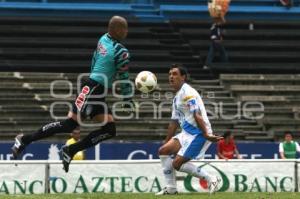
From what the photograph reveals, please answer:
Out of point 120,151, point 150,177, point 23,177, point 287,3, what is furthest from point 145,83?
point 287,3

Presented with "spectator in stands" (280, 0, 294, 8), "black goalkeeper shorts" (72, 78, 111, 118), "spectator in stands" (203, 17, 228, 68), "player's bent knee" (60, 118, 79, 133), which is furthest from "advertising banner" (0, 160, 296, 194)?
"spectator in stands" (280, 0, 294, 8)

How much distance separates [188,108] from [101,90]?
127cm

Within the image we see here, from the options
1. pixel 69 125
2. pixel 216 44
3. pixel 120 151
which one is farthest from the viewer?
pixel 216 44

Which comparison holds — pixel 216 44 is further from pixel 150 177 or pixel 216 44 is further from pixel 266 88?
pixel 150 177

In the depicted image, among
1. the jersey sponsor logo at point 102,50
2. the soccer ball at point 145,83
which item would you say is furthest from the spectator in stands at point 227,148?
the jersey sponsor logo at point 102,50

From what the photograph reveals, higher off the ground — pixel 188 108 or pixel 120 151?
pixel 188 108

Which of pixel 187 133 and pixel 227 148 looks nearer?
pixel 187 133

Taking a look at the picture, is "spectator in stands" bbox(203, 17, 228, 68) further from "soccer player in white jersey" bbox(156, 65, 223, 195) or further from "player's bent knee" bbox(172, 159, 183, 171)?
"player's bent knee" bbox(172, 159, 183, 171)

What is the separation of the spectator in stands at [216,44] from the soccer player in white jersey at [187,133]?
12.7 metres

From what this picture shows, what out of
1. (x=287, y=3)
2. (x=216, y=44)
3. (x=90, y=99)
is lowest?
(x=90, y=99)

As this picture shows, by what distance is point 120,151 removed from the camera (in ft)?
59.6

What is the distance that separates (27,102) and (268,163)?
9601 mm

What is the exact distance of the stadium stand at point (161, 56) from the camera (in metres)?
21.1

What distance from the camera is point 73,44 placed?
2423cm
